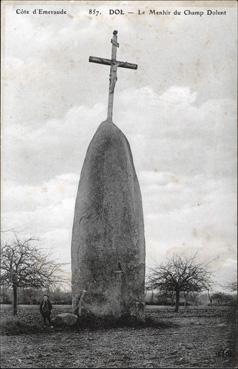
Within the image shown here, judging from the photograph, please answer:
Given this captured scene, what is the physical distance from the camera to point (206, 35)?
10.3 m

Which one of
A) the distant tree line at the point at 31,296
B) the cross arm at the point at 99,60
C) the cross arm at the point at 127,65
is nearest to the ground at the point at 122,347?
the distant tree line at the point at 31,296

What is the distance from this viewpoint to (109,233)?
10.9 metres

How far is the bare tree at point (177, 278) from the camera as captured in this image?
15.0 meters

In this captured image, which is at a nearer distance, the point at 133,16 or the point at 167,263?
the point at 133,16

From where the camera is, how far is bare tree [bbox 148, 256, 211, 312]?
49.2 ft

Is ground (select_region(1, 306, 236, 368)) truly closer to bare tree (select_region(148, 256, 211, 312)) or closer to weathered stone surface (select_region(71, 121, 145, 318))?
weathered stone surface (select_region(71, 121, 145, 318))

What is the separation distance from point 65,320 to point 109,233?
6.75ft

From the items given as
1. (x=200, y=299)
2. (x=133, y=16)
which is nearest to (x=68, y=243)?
(x=133, y=16)

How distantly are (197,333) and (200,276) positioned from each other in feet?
18.4

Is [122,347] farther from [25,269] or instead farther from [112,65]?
[112,65]

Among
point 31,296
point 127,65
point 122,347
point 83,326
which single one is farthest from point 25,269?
point 127,65

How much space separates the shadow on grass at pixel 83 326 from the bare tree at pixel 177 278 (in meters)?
3.43

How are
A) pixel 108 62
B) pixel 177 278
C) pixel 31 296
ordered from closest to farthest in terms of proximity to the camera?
pixel 108 62 < pixel 31 296 < pixel 177 278

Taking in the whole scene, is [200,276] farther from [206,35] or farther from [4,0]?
[4,0]
